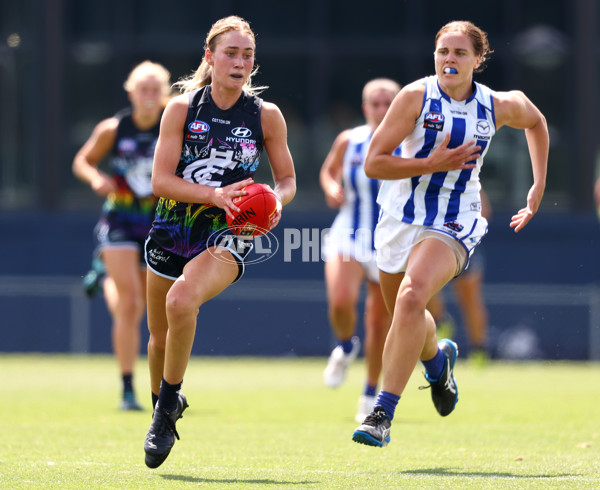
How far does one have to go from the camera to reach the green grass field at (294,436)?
553 centimetres

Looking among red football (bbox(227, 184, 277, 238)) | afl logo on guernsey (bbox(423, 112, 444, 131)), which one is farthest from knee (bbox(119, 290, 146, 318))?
afl logo on guernsey (bbox(423, 112, 444, 131))

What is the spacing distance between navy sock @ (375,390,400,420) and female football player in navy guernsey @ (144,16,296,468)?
0.93 meters

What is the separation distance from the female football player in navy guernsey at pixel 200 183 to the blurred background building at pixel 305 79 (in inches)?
415

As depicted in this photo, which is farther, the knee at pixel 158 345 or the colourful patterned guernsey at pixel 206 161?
the knee at pixel 158 345

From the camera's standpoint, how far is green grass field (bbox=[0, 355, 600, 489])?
553 cm

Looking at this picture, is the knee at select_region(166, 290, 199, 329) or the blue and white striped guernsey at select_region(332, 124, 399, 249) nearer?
the knee at select_region(166, 290, 199, 329)

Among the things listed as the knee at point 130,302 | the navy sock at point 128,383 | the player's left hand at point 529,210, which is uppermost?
the player's left hand at point 529,210

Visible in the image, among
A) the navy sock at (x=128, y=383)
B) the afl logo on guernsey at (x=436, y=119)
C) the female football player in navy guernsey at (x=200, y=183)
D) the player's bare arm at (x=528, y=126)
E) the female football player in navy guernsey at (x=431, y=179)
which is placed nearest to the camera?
the female football player in navy guernsey at (x=200, y=183)

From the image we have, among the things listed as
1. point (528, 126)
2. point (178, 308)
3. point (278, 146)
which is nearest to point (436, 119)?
point (528, 126)

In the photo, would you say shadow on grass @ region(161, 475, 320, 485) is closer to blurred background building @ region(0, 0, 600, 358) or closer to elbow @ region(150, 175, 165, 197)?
elbow @ region(150, 175, 165, 197)

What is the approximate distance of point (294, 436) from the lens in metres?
7.42

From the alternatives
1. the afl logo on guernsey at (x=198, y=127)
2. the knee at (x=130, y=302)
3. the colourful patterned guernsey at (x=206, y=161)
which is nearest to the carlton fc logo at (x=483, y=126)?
the colourful patterned guernsey at (x=206, y=161)

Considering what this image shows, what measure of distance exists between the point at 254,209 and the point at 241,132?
532 millimetres

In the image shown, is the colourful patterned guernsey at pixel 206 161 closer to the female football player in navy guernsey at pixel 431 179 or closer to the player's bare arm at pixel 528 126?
the female football player in navy guernsey at pixel 431 179
